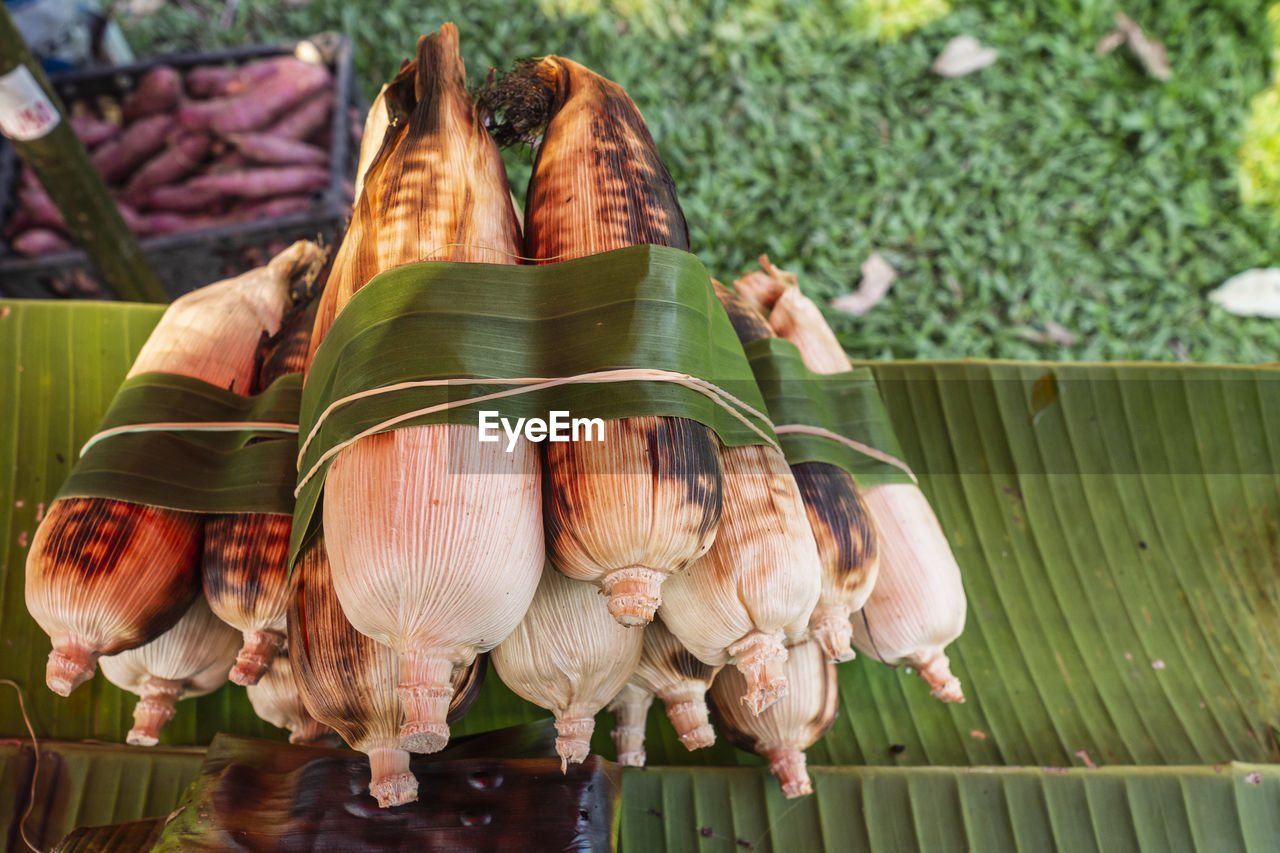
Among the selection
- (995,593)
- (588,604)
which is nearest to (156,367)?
(588,604)

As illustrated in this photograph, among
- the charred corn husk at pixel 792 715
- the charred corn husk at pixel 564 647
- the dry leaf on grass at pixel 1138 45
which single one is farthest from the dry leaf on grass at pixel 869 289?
the charred corn husk at pixel 564 647

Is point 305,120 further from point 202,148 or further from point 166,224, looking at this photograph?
point 166,224

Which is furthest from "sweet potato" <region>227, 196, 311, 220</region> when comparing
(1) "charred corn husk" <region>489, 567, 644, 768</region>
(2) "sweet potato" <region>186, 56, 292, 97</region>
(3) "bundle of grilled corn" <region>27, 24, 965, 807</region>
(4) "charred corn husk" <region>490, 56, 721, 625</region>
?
(1) "charred corn husk" <region>489, 567, 644, 768</region>

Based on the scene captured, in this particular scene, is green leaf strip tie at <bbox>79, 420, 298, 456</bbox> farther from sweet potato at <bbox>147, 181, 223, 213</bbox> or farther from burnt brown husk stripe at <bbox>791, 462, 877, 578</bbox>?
sweet potato at <bbox>147, 181, 223, 213</bbox>

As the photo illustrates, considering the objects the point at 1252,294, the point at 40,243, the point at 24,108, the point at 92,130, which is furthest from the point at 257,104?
the point at 1252,294

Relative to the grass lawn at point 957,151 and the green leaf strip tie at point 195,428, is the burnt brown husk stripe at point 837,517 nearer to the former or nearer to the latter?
the green leaf strip tie at point 195,428

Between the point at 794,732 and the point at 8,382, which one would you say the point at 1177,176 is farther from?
the point at 8,382
